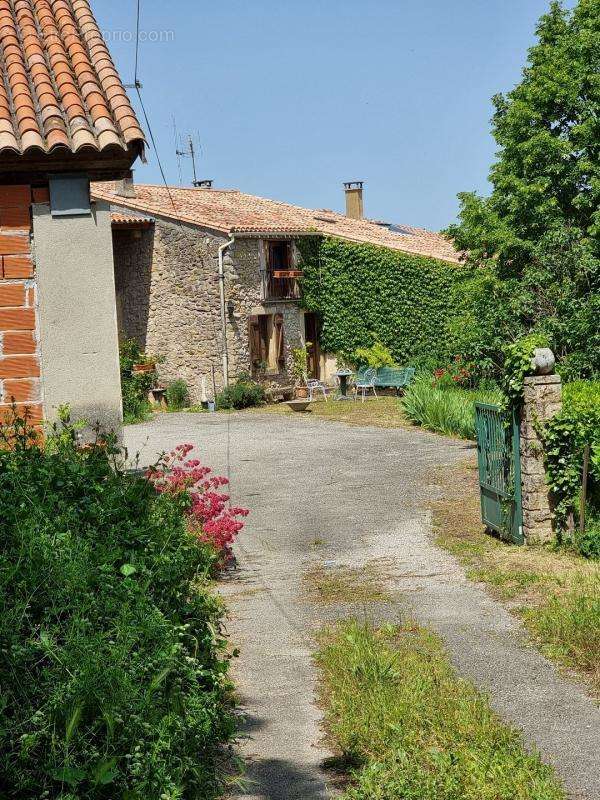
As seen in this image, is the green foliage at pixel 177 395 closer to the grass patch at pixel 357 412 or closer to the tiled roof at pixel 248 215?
the grass patch at pixel 357 412

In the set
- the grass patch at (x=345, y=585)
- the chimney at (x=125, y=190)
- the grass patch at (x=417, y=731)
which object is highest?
the chimney at (x=125, y=190)

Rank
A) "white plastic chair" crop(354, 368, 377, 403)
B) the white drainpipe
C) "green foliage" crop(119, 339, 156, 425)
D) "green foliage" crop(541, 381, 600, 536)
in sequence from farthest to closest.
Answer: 1. "white plastic chair" crop(354, 368, 377, 403)
2. the white drainpipe
3. "green foliage" crop(119, 339, 156, 425)
4. "green foliage" crop(541, 381, 600, 536)

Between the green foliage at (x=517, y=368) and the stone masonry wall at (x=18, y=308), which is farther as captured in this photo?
the green foliage at (x=517, y=368)

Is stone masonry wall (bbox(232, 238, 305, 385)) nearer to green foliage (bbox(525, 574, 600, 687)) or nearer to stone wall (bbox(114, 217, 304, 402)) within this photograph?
stone wall (bbox(114, 217, 304, 402))

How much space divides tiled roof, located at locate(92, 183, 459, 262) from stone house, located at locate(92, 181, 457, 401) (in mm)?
66

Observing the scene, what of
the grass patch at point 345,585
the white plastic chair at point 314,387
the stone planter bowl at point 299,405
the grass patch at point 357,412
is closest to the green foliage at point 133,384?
the grass patch at point 357,412

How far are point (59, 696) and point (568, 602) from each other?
5.56m

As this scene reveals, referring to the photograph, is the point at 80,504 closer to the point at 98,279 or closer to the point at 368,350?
the point at 98,279

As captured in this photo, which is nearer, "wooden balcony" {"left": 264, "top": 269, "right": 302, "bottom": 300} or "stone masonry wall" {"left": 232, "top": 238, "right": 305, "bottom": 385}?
"stone masonry wall" {"left": 232, "top": 238, "right": 305, "bottom": 385}

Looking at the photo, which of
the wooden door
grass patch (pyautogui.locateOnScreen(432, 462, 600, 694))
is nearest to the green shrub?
grass patch (pyautogui.locateOnScreen(432, 462, 600, 694))

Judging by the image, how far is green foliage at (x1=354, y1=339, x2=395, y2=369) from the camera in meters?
30.2

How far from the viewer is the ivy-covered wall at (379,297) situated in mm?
31422

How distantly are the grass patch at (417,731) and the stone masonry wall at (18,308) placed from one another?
3192mm

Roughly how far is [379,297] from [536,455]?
21.5 metres
